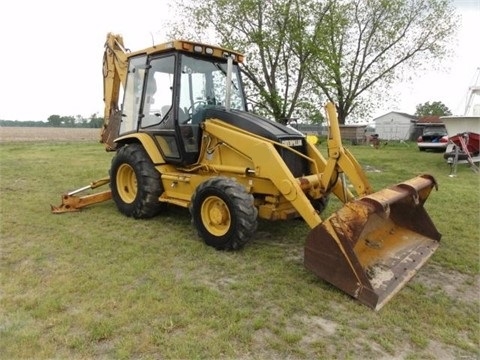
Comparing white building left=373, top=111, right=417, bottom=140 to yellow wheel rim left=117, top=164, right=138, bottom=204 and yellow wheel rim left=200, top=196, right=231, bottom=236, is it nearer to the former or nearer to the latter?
yellow wheel rim left=117, top=164, right=138, bottom=204

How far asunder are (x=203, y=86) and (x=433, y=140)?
16835mm

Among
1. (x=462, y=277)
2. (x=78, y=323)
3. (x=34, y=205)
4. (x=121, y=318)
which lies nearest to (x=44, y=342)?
(x=78, y=323)

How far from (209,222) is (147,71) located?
2489 millimetres

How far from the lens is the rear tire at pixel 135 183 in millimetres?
5609

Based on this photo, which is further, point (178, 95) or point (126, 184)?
point (126, 184)

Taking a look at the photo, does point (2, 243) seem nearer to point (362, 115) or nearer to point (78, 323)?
point (78, 323)

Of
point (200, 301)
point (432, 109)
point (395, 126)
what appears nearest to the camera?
point (200, 301)

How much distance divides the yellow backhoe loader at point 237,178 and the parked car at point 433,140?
15.3m

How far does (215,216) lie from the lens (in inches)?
183

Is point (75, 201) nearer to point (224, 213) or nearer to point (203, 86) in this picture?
point (203, 86)

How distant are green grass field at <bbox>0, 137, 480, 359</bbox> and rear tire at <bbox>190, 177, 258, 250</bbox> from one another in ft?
0.51

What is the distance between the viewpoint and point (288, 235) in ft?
17.2

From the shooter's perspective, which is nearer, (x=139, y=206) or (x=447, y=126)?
(x=139, y=206)

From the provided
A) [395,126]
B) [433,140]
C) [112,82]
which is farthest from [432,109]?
[112,82]
